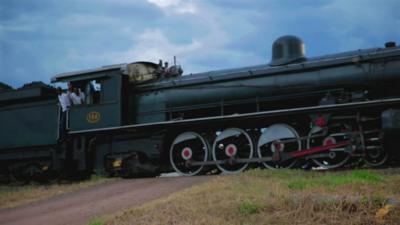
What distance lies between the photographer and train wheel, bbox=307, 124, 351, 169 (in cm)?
995

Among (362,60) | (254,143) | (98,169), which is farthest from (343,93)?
(98,169)

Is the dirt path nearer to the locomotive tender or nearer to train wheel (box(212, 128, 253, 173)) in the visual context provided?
train wheel (box(212, 128, 253, 173))

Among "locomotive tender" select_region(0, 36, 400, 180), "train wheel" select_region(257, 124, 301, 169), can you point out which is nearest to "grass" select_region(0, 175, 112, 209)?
"locomotive tender" select_region(0, 36, 400, 180)

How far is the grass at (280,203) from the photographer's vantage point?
514cm

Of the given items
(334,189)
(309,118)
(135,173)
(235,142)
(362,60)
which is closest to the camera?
(334,189)

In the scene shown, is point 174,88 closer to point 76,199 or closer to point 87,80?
point 87,80

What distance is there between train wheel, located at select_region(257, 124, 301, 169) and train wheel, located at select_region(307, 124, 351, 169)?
41 centimetres

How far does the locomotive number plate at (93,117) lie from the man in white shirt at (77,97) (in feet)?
2.23

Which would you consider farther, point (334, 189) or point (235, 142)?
point (235, 142)

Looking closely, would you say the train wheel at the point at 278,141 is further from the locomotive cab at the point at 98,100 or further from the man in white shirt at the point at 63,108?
the man in white shirt at the point at 63,108

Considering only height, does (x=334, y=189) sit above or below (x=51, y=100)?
below

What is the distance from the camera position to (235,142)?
11383 millimetres

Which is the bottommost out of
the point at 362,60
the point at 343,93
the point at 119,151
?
the point at 119,151

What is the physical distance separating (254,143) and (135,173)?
3374 millimetres
